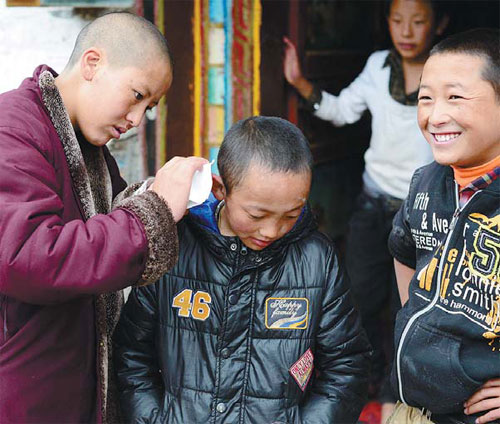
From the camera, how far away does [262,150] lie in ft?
7.14

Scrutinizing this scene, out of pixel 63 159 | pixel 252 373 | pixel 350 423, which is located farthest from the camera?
pixel 350 423

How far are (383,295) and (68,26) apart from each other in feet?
7.30

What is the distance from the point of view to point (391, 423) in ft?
7.57

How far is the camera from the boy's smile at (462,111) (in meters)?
2.02

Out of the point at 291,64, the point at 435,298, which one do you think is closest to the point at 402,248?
the point at 435,298

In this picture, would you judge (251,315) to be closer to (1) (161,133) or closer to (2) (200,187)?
(2) (200,187)

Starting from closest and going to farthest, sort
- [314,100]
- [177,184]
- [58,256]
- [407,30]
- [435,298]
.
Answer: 1. [58,256]
2. [177,184]
3. [435,298]
4. [407,30]
5. [314,100]

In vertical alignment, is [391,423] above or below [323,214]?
above

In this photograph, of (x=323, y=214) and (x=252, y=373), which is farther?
(x=323, y=214)

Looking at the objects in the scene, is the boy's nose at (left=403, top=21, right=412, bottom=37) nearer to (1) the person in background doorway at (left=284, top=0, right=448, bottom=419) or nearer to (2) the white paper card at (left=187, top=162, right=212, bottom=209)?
(1) the person in background doorway at (left=284, top=0, right=448, bottom=419)

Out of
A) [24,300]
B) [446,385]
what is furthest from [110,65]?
[446,385]

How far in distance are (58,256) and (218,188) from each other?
0.67 m

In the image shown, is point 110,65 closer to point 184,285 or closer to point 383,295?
point 184,285

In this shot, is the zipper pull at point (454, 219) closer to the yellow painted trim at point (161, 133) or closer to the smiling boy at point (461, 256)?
the smiling boy at point (461, 256)
